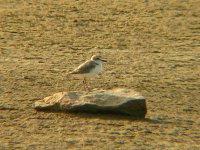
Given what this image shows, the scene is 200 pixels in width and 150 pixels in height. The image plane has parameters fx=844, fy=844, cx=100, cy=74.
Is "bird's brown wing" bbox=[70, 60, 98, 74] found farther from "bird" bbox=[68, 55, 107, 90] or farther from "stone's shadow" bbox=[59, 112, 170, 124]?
"stone's shadow" bbox=[59, 112, 170, 124]

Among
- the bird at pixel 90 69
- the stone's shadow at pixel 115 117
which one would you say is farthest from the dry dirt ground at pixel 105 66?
the bird at pixel 90 69

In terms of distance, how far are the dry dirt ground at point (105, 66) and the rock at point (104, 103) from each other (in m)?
0.11

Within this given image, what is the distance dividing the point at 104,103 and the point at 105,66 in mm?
3252

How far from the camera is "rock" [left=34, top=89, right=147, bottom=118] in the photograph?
9.81 meters

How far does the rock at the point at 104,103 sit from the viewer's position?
386 inches

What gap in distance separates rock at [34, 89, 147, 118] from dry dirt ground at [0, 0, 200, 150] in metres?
0.11

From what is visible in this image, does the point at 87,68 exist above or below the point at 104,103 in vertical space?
above

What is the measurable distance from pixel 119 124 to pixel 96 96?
46 cm

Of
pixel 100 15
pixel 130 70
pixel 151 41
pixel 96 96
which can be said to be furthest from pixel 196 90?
pixel 100 15

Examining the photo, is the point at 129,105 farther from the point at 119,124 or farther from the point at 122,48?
the point at 122,48

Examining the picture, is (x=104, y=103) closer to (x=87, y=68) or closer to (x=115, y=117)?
(x=115, y=117)

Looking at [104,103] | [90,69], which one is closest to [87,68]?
[90,69]

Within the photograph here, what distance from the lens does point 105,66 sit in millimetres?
13070

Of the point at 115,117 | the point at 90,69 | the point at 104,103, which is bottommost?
the point at 115,117
